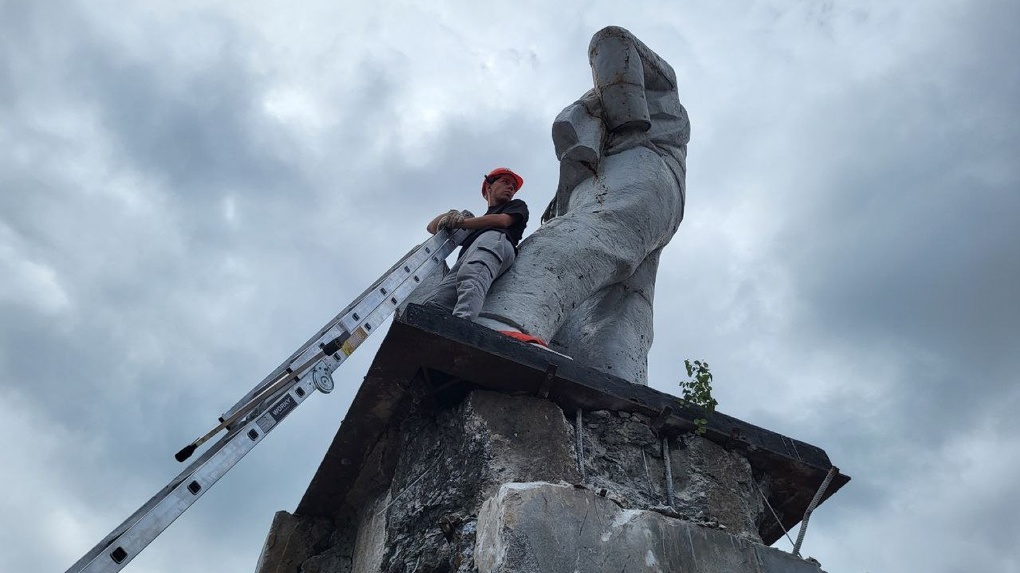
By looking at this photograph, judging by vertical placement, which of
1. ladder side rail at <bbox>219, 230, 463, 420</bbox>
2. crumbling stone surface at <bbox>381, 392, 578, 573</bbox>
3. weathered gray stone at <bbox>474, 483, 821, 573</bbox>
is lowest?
weathered gray stone at <bbox>474, 483, 821, 573</bbox>

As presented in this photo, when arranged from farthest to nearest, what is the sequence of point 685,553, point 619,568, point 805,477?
point 805,477 < point 685,553 < point 619,568

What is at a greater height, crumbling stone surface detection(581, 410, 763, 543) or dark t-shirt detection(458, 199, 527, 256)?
dark t-shirt detection(458, 199, 527, 256)

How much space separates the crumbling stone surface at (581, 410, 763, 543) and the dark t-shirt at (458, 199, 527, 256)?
1.21 meters

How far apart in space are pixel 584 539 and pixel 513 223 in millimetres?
2037

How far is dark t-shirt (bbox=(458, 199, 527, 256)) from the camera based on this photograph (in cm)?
394

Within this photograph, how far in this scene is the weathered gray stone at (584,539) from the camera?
7.11ft

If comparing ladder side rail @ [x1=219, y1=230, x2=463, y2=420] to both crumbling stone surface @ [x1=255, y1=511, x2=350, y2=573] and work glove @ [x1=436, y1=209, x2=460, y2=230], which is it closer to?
work glove @ [x1=436, y1=209, x2=460, y2=230]

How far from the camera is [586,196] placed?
4.42 meters

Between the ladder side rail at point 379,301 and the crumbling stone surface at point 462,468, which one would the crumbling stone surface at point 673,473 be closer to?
the crumbling stone surface at point 462,468

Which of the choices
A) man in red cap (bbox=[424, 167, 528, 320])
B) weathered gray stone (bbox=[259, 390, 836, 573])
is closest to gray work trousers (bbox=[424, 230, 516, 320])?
man in red cap (bbox=[424, 167, 528, 320])

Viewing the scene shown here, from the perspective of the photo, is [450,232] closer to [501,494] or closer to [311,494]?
[311,494]

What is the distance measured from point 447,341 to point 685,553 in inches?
37.3

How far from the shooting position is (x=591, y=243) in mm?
3969

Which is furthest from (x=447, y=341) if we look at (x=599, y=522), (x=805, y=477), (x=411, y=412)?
(x=805, y=477)
